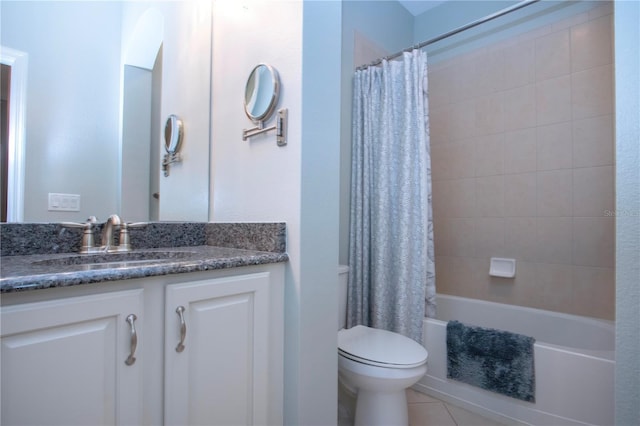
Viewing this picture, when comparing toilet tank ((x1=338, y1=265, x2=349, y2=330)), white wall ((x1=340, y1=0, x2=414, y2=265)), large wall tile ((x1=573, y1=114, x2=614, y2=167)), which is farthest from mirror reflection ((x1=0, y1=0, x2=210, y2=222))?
large wall tile ((x1=573, y1=114, x2=614, y2=167))

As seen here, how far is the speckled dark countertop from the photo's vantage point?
0.69 meters

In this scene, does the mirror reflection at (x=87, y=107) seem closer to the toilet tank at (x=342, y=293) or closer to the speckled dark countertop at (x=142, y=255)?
the speckled dark countertop at (x=142, y=255)

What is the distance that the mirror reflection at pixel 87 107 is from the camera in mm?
1077

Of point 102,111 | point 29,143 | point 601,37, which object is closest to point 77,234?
point 29,143

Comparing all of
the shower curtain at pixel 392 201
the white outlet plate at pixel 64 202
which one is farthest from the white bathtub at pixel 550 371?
the white outlet plate at pixel 64 202

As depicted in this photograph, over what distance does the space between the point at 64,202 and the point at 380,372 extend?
140cm

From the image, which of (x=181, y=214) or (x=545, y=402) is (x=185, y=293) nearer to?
(x=181, y=214)

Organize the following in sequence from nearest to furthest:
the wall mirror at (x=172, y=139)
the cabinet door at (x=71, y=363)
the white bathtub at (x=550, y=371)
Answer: the cabinet door at (x=71, y=363)
the white bathtub at (x=550, y=371)
the wall mirror at (x=172, y=139)

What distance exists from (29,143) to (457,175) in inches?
101

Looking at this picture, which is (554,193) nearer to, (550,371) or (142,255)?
(550,371)

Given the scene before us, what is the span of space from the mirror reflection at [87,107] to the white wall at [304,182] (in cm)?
49

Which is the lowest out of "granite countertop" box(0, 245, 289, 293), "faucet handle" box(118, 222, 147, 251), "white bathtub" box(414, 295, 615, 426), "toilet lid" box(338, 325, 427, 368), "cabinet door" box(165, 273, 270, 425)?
"white bathtub" box(414, 295, 615, 426)

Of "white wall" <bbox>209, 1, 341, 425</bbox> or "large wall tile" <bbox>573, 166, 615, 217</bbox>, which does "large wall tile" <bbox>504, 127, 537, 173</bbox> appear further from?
"white wall" <bbox>209, 1, 341, 425</bbox>

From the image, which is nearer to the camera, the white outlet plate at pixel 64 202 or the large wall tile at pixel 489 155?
the white outlet plate at pixel 64 202
